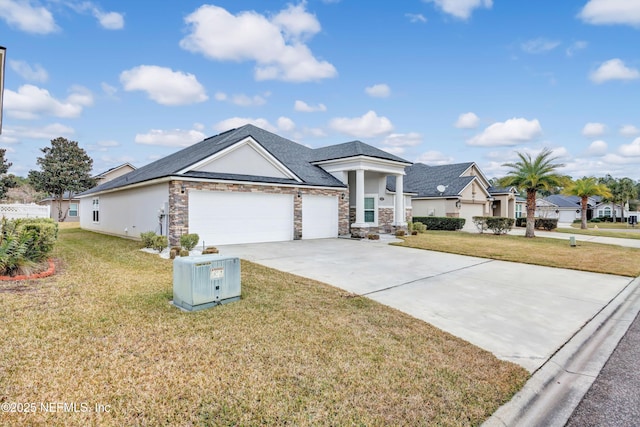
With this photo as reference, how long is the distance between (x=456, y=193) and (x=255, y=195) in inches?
704

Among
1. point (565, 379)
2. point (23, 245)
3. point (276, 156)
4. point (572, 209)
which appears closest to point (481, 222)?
point (276, 156)

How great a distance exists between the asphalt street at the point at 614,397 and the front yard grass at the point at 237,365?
0.56m

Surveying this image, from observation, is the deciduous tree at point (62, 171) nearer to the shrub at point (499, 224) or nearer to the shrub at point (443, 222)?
the shrub at point (443, 222)

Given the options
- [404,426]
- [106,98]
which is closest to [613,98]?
[404,426]

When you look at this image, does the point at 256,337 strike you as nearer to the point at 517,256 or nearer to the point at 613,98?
A: the point at 517,256

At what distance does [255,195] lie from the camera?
15406mm

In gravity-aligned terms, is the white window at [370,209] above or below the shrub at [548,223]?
above

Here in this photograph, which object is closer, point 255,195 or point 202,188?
point 202,188

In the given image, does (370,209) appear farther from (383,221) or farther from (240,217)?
(240,217)

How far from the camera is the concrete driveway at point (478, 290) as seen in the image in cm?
491

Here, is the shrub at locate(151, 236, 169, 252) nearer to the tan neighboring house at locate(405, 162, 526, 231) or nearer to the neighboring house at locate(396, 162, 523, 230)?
the neighboring house at locate(396, 162, 523, 230)

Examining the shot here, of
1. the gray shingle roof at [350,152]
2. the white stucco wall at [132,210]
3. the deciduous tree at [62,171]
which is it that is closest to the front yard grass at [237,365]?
the white stucco wall at [132,210]

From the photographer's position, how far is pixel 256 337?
433 cm

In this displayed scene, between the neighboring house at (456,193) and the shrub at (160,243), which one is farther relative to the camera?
the neighboring house at (456,193)
